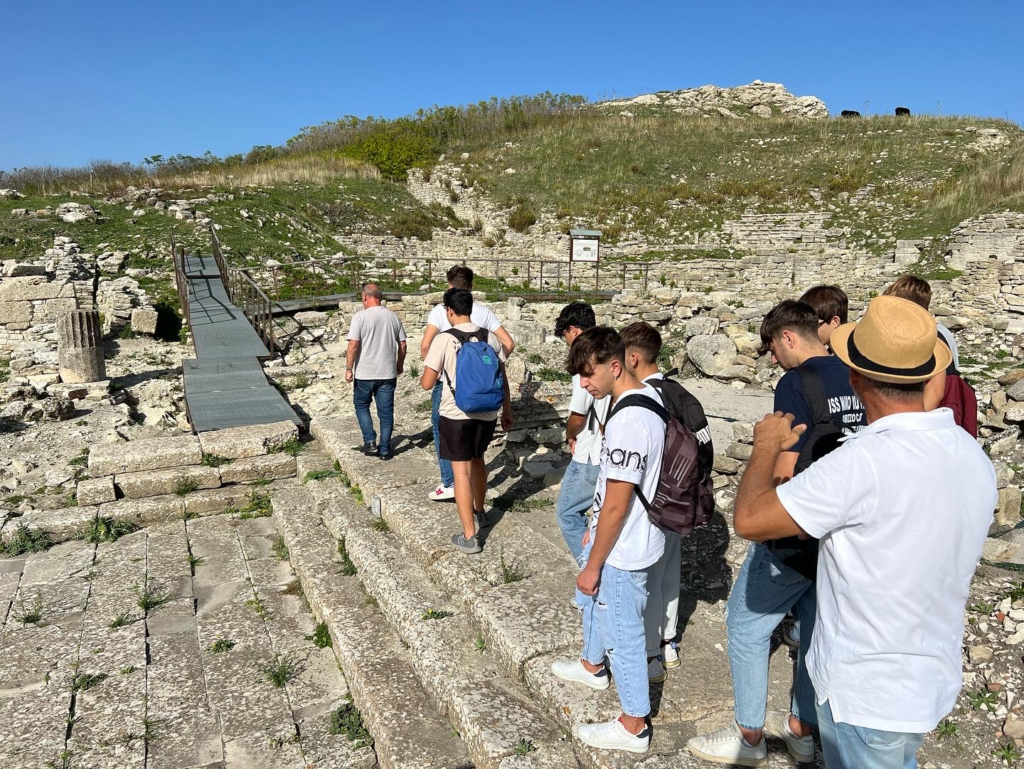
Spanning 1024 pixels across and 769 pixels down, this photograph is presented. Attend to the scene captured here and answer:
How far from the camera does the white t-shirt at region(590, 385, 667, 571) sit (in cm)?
Result: 247

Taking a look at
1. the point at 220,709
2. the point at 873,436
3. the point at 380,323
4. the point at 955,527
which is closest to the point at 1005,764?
the point at 955,527

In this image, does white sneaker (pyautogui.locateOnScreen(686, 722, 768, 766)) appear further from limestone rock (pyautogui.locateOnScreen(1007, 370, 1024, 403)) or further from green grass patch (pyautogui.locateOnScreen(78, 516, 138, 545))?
limestone rock (pyautogui.locateOnScreen(1007, 370, 1024, 403))

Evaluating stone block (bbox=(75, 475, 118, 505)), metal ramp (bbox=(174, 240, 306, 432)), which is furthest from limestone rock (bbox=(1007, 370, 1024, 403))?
stone block (bbox=(75, 475, 118, 505))

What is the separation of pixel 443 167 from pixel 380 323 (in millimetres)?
27493

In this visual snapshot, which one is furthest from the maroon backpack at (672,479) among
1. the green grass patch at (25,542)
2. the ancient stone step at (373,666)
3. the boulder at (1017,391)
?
the boulder at (1017,391)

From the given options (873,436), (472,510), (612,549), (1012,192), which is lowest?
(472,510)

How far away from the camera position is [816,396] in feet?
8.38

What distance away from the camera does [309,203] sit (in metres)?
24.9

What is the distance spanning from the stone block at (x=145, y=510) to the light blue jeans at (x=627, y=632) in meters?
4.64

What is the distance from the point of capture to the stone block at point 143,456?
6156mm

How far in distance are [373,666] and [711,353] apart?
27.9 ft

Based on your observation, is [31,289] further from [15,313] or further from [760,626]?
[760,626]

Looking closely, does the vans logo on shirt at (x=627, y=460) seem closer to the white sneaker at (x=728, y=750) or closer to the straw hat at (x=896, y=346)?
the straw hat at (x=896, y=346)

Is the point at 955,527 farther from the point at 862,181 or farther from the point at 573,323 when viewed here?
the point at 862,181
